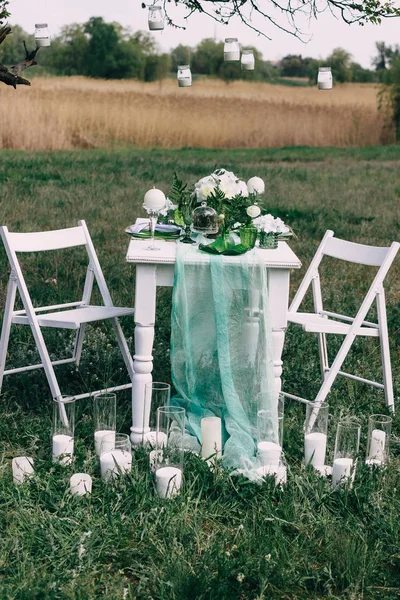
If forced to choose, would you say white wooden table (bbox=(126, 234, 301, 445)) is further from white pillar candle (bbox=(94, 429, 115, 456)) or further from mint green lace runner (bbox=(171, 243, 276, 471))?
white pillar candle (bbox=(94, 429, 115, 456))

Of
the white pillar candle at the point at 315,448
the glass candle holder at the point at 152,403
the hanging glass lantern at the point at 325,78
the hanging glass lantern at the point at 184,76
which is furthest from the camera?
the hanging glass lantern at the point at 325,78

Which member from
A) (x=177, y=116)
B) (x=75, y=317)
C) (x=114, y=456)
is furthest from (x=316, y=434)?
(x=177, y=116)

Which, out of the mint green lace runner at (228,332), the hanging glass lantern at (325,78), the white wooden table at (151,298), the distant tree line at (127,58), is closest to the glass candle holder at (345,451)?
the mint green lace runner at (228,332)

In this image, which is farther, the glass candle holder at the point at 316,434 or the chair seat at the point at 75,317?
the chair seat at the point at 75,317

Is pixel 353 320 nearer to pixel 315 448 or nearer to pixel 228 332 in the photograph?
pixel 228 332

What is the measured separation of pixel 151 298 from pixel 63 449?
877 millimetres

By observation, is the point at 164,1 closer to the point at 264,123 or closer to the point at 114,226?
the point at 114,226

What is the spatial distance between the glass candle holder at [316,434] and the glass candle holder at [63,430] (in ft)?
3.77

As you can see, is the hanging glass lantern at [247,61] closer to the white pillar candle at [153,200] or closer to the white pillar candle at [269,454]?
the white pillar candle at [153,200]

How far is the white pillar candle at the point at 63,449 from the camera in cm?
381

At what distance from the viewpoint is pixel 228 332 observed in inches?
167

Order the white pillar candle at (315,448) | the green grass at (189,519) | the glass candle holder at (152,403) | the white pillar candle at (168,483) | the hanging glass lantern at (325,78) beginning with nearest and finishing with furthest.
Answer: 1. the green grass at (189,519)
2. the white pillar candle at (168,483)
3. the white pillar candle at (315,448)
4. the glass candle holder at (152,403)
5. the hanging glass lantern at (325,78)

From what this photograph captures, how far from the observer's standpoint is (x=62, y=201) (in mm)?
10406

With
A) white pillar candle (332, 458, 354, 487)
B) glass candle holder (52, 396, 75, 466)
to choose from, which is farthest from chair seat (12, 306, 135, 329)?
white pillar candle (332, 458, 354, 487)
